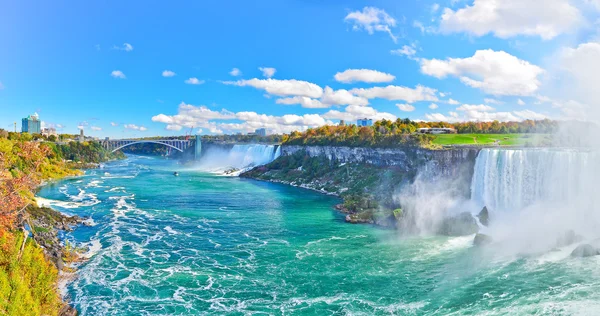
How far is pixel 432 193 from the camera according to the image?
36875mm

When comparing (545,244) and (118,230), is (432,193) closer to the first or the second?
(545,244)

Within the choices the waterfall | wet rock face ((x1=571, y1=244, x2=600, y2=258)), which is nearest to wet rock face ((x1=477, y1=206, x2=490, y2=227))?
the waterfall

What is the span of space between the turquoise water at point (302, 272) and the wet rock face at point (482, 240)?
2.28 ft

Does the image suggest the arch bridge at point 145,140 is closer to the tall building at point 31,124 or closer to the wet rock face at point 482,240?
the tall building at point 31,124

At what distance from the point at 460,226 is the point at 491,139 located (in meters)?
23.8

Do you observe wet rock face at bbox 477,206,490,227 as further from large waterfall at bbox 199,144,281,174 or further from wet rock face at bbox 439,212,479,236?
large waterfall at bbox 199,144,281,174

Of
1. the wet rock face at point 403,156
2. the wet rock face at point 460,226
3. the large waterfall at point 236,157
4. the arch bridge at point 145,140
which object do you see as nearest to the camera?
the wet rock face at point 460,226

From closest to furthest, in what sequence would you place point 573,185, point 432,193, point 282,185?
Answer: point 573,185 → point 432,193 → point 282,185

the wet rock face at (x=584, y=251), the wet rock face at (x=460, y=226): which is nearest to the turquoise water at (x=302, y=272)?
the wet rock face at (x=584, y=251)

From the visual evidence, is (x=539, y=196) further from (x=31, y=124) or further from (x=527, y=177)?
(x=31, y=124)

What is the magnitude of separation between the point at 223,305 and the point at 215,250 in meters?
7.86

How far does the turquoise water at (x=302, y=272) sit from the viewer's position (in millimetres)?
16922

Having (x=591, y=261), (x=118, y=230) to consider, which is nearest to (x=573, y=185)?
(x=591, y=261)

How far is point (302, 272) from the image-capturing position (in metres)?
21.0
